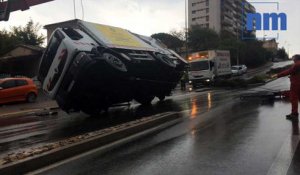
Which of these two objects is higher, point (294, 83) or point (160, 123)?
point (294, 83)

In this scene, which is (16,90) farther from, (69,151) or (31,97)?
(69,151)

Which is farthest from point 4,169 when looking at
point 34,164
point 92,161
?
point 92,161

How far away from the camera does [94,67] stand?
45.7 ft

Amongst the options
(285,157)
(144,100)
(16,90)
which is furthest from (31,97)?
(285,157)

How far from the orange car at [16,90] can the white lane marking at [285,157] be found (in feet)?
60.8

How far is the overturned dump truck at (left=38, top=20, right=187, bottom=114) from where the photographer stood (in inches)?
553

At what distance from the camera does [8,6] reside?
21.2 m

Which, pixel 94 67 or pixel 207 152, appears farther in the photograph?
pixel 94 67

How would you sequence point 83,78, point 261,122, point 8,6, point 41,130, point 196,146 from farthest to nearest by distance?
point 8,6 → point 83,78 → point 41,130 → point 261,122 → point 196,146

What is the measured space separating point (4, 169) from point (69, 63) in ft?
26.7

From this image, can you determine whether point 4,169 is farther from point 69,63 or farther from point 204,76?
point 204,76

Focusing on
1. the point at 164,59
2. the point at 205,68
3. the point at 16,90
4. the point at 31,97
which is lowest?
the point at 31,97

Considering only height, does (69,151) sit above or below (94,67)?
below

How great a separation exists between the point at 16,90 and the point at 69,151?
18110 mm
